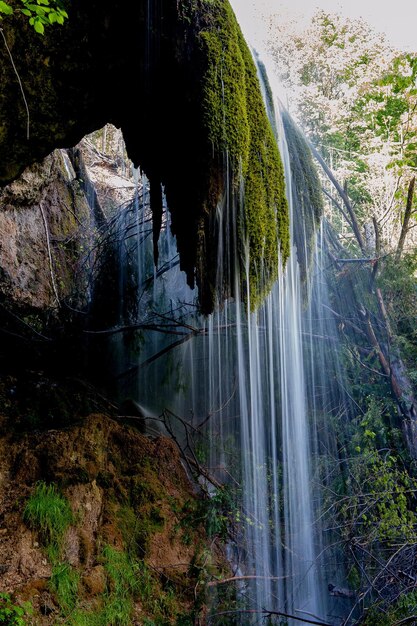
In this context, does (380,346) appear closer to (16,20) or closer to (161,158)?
(161,158)

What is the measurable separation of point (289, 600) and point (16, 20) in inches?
280

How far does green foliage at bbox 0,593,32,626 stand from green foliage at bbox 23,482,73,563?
0.63 metres

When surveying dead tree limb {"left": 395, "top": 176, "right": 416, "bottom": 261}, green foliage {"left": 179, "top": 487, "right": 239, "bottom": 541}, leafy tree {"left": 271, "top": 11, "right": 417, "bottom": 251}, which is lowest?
green foliage {"left": 179, "top": 487, "right": 239, "bottom": 541}

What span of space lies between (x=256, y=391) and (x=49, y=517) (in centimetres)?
453

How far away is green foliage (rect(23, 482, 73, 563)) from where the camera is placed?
4.09 metres

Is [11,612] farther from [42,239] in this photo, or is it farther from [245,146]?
[42,239]

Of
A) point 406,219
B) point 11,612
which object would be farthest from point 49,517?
point 406,219

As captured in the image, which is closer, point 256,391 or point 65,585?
point 65,585

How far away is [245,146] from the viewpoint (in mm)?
4730

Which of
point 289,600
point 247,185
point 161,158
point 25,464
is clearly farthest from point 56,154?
point 289,600

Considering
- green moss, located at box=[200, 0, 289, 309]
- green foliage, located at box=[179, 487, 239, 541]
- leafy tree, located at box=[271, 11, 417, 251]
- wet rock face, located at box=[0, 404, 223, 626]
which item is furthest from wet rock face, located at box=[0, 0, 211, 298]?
leafy tree, located at box=[271, 11, 417, 251]

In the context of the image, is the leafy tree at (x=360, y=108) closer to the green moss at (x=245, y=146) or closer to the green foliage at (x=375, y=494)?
the green moss at (x=245, y=146)

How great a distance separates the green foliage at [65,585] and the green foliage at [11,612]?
0.33 m

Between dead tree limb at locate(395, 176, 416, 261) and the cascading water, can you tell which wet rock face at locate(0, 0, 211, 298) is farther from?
dead tree limb at locate(395, 176, 416, 261)
